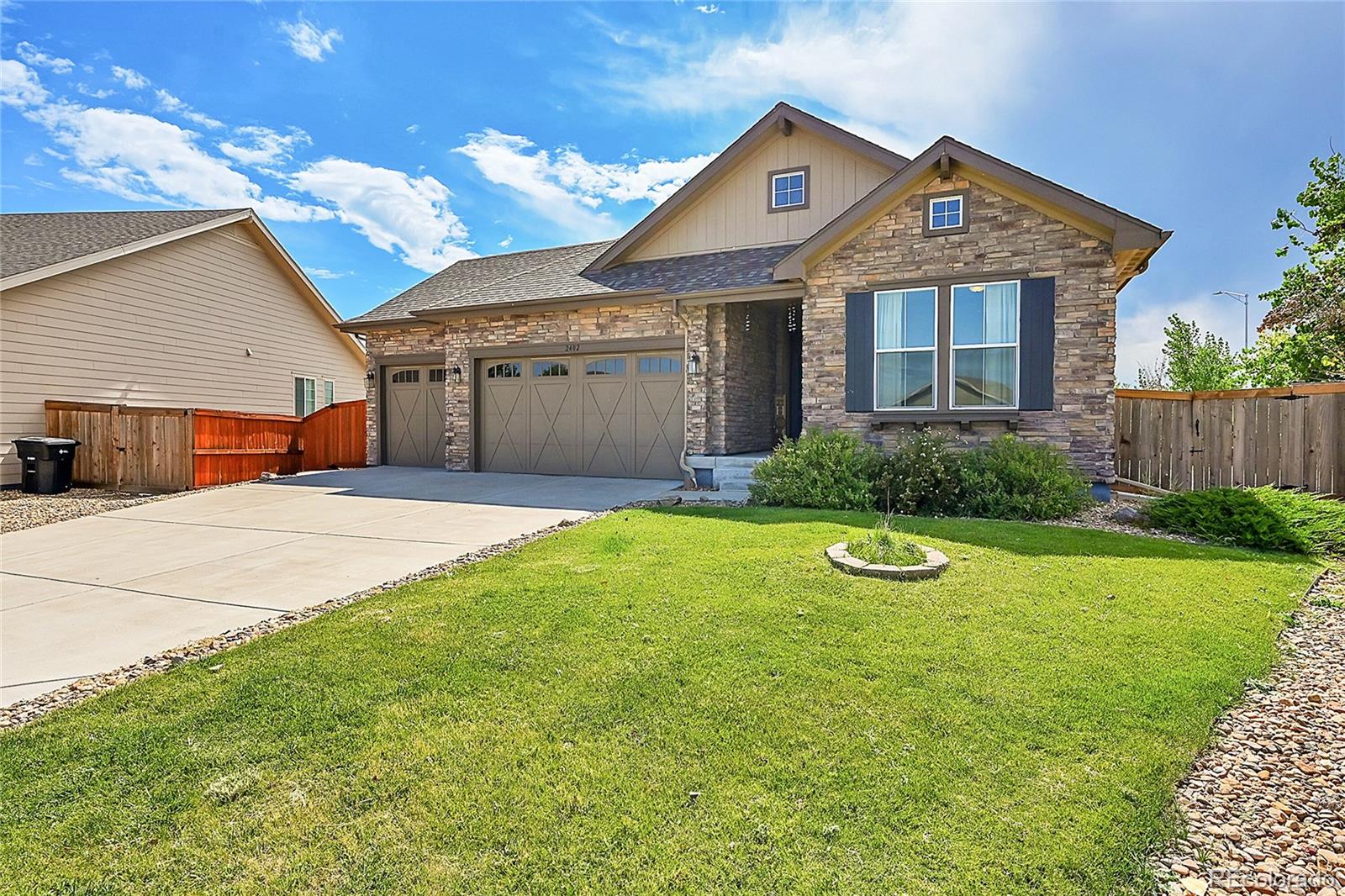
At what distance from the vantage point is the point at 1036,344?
920 centimetres

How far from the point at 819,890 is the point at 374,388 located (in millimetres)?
15960

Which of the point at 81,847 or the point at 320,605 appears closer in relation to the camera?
the point at 81,847

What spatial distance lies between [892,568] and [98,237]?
59.3 ft

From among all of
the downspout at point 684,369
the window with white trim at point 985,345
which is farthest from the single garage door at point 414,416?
the window with white trim at point 985,345

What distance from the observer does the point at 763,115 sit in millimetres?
12672

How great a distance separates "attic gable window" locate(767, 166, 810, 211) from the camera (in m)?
12.8

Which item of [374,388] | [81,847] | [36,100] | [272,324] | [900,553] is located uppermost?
[36,100]

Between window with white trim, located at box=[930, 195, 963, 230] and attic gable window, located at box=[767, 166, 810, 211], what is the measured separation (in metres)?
3.48

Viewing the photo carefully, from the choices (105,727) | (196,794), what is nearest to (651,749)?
(196,794)

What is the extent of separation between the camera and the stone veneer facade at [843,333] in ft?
29.8

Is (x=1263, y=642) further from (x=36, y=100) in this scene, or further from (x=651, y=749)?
(x=36, y=100)

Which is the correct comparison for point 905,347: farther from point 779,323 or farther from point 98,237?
point 98,237

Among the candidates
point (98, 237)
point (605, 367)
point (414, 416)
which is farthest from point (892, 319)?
point (98, 237)

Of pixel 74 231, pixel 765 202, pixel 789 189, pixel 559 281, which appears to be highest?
pixel 789 189
